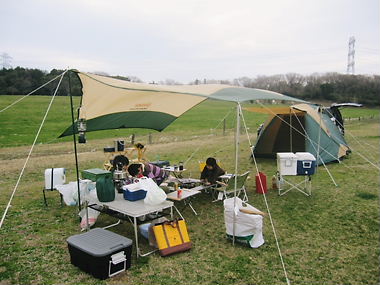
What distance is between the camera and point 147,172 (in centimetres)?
629

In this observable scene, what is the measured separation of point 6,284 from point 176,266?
5.85 ft

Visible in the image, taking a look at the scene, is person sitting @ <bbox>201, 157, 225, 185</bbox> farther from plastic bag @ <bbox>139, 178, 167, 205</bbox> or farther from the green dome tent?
the green dome tent

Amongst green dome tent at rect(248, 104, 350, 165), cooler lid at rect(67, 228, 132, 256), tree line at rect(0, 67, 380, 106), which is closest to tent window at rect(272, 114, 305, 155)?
green dome tent at rect(248, 104, 350, 165)

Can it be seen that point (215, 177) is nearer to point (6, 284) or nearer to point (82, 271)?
point (82, 271)

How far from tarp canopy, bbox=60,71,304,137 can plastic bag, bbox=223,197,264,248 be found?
5.17ft

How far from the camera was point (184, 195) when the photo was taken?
205 inches

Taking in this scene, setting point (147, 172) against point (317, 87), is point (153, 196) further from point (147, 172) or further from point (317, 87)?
point (317, 87)

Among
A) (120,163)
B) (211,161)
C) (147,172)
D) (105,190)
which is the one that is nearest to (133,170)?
(147,172)

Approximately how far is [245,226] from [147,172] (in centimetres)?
256

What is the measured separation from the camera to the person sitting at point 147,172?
19.2 ft

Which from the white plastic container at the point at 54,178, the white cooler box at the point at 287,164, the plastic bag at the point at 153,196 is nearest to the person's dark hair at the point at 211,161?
the white cooler box at the point at 287,164

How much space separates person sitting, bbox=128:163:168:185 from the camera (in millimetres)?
5855

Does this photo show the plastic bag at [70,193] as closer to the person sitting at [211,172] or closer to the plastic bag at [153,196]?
the plastic bag at [153,196]

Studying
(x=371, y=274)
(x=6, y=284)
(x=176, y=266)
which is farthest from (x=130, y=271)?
(x=371, y=274)
